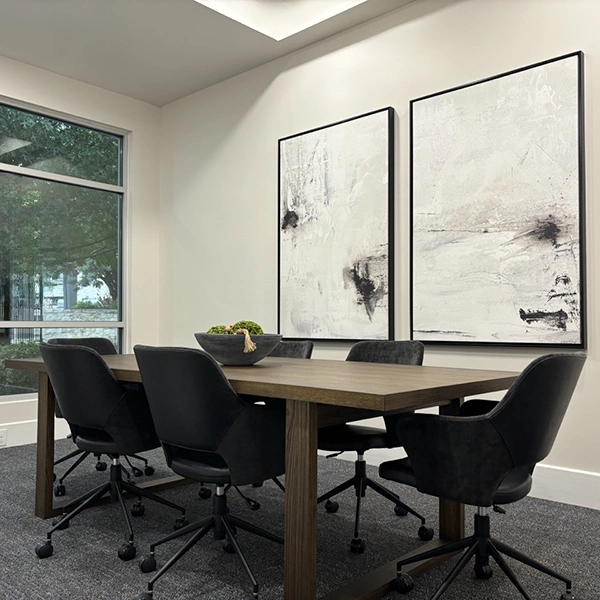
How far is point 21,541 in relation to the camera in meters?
2.51

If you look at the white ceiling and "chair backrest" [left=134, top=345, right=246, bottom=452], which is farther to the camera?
the white ceiling

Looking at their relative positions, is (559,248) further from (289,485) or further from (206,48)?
(206,48)

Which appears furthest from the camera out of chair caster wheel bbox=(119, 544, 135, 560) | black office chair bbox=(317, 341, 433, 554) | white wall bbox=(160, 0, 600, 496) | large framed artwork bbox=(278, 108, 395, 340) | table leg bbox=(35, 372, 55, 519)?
large framed artwork bbox=(278, 108, 395, 340)

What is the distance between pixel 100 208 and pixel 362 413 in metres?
4.19

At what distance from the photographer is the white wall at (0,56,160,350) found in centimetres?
538

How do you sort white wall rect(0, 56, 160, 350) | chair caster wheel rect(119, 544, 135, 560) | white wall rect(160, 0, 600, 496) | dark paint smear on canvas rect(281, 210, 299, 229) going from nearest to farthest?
chair caster wheel rect(119, 544, 135, 560)
white wall rect(160, 0, 600, 496)
dark paint smear on canvas rect(281, 210, 299, 229)
white wall rect(0, 56, 160, 350)

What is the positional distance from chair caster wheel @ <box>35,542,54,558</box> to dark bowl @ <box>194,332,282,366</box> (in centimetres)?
99

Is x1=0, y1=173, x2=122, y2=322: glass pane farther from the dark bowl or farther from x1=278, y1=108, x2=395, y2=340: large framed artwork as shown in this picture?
the dark bowl

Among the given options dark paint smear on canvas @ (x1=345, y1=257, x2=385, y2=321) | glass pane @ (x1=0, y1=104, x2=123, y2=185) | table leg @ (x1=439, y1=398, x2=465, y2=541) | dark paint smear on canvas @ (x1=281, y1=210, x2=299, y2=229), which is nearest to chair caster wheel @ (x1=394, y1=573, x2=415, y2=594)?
table leg @ (x1=439, y1=398, x2=465, y2=541)

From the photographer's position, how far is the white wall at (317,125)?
3252 millimetres

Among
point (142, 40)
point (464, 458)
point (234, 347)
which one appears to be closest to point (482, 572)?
point (464, 458)

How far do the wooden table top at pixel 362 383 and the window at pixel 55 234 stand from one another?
288 centimetres

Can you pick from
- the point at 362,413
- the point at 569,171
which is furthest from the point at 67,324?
the point at 569,171

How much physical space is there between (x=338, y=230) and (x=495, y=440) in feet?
9.04
